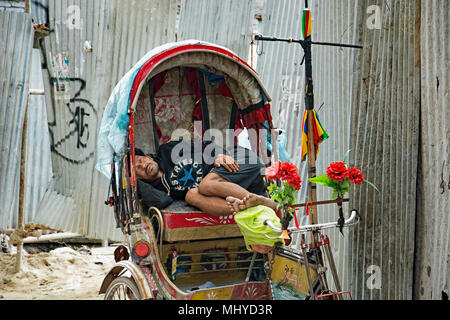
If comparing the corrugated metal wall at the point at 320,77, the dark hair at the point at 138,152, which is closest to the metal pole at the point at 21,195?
the dark hair at the point at 138,152

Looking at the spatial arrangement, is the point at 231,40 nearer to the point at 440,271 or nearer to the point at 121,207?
the point at 121,207

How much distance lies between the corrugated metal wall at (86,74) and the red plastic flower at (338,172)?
4.92 metres

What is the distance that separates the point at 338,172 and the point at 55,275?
15.9ft

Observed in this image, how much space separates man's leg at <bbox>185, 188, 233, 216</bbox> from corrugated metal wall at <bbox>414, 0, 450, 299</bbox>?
1.57 meters

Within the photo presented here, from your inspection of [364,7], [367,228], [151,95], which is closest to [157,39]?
[151,95]

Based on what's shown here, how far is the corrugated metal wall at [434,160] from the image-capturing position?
356 centimetres

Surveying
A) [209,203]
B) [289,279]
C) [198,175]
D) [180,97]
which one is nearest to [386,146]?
[289,279]

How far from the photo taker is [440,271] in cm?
357

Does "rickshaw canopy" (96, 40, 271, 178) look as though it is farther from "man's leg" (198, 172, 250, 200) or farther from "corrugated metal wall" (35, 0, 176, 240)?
"corrugated metal wall" (35, 0, 176, 240)

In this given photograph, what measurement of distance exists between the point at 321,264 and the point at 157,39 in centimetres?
522

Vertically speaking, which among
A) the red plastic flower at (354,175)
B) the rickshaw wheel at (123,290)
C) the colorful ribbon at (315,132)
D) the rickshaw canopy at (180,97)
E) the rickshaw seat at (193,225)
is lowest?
the rickshaw wheel at (123,290)

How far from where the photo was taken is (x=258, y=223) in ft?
12.1

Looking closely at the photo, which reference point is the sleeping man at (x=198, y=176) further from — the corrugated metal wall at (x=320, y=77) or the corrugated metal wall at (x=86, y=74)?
the corrugated metal wall at (x=86, y=74)

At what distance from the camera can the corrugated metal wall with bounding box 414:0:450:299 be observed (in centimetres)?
356
